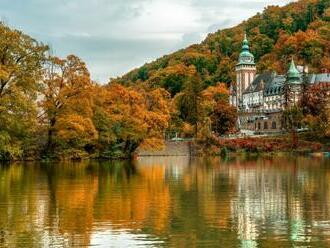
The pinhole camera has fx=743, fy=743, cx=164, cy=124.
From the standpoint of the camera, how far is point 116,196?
30.0 meters

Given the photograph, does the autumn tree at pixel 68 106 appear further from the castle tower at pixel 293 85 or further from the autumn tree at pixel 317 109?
the castle tower at pixel 293 85

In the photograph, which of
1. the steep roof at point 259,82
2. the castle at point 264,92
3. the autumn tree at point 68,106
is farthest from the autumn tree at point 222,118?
the autumn tree at point 68,106

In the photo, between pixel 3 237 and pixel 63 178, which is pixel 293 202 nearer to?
pixel 3 237

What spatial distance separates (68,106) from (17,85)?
7.12m

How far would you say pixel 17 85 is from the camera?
6425 cm

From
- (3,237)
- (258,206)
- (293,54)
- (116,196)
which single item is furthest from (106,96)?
(293,54)

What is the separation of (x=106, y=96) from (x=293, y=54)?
11188cm

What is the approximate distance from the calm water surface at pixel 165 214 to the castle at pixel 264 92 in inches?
3485

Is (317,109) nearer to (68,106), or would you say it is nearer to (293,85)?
(293,85)

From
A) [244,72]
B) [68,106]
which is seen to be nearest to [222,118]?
[244,72]

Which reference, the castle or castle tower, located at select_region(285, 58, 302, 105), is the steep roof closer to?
the castle

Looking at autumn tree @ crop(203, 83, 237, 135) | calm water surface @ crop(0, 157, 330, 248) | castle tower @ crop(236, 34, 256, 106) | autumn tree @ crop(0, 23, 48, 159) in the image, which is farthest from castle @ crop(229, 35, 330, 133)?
calm water surface @ crop(0, 157, 330, 248)

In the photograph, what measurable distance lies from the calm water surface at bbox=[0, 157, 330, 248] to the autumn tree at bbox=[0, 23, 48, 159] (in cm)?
2562

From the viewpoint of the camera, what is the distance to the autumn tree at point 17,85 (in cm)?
6241
